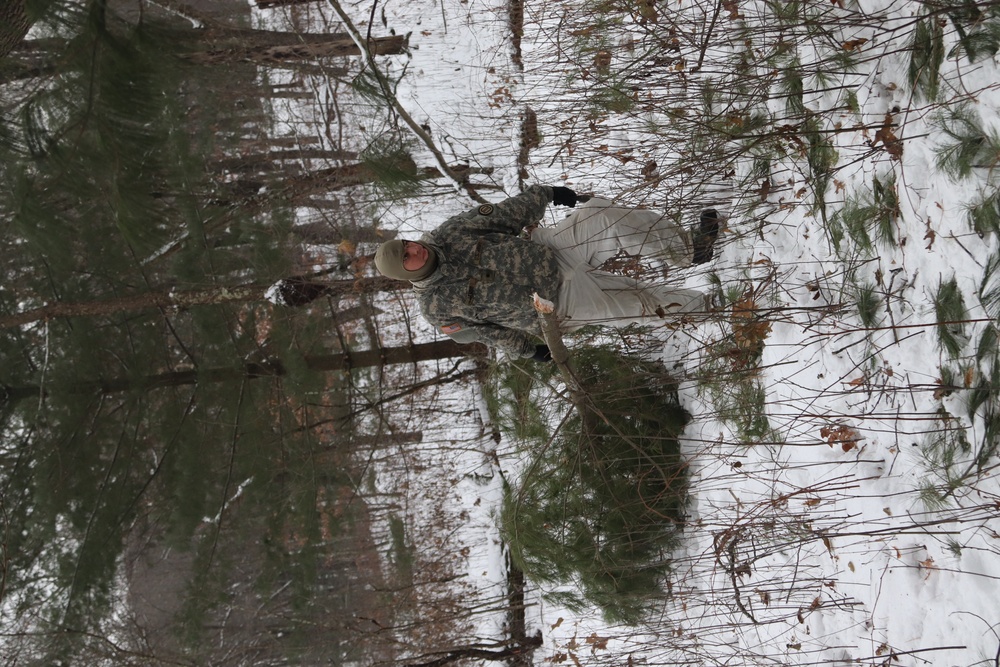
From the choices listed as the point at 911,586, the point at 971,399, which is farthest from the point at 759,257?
the point at 911,586

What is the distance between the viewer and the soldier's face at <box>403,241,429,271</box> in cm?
266

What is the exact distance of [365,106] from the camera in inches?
189

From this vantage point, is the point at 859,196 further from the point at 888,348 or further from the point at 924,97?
the point at 888,348

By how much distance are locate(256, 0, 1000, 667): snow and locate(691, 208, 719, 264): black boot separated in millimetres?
129

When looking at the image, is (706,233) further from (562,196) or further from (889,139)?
(889,139)

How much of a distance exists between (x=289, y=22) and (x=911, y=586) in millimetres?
5944

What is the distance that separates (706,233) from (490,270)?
1.09 metres

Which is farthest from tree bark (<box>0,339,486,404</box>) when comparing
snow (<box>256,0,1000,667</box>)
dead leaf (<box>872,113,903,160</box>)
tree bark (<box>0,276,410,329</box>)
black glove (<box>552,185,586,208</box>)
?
dead leaf (<box>872,113,903,160</box>)

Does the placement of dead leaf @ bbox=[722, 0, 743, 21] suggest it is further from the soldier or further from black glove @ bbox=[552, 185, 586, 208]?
black glove @ bbox=[552, 185, 586, 208]

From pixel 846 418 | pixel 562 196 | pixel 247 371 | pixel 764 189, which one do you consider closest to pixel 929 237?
pixel 846 418

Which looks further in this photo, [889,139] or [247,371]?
[247,371]

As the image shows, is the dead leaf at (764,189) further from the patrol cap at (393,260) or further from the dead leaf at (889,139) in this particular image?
the patrol cap at (393,260)

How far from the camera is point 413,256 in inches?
105

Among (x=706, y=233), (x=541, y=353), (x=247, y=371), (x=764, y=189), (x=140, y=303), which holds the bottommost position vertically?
(x=541, y=353)
